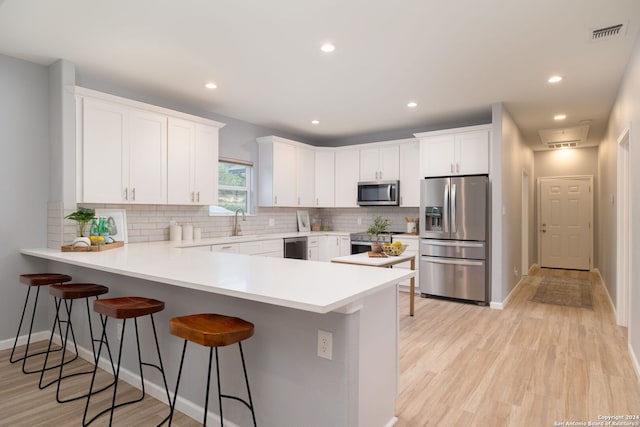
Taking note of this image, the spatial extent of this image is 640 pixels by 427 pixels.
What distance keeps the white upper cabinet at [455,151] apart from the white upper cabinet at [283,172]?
1934mm

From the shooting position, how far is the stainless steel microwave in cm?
591

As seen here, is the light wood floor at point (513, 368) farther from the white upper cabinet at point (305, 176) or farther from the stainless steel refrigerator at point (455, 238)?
the white upper cabinet at point (305, 176)

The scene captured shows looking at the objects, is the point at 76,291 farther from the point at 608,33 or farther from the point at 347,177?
the point at 347,177

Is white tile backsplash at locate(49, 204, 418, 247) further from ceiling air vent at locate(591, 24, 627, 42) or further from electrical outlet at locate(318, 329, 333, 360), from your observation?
ceiling air vent at locate(591, 24, 627, 42)

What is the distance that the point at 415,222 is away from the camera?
5949 mm

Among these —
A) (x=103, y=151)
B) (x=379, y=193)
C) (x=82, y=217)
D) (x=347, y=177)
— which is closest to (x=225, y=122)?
(x=103, y=151)

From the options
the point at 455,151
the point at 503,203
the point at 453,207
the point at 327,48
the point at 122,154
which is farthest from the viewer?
the point at 455,151

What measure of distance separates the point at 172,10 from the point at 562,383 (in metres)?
3.74

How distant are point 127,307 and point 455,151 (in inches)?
175

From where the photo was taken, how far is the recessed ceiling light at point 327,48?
3.02 metres

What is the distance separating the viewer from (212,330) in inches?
68.2

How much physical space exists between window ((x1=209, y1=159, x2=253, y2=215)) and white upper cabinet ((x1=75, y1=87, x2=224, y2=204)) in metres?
0.58

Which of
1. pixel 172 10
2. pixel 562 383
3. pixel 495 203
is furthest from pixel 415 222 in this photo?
pixel 172 10

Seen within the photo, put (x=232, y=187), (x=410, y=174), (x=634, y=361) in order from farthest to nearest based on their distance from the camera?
1. (x=410, y=174)
2. (x=232, y=187)
3. (x=634, y=361)
